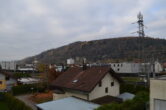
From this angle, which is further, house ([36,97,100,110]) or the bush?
the bush

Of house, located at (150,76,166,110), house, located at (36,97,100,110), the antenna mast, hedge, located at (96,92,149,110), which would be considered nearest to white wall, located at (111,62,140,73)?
the antenna mast

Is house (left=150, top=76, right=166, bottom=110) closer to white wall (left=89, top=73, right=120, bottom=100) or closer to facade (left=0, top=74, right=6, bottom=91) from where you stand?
white wall (left=89, top=73, right=120, bottom=100)

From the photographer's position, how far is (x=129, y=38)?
164750 mm

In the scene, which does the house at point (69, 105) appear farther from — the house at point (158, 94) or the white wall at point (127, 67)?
the white wall at point (127, 67)

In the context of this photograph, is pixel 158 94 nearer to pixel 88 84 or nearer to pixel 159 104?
pixel 159 104

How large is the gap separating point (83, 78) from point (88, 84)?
2068 mm

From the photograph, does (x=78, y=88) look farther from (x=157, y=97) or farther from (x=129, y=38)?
(x=129, y=38)

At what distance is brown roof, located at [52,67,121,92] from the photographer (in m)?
21.9

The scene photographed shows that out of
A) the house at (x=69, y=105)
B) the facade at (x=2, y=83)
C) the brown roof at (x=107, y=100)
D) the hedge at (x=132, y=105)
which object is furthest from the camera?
the facade at (x=2, y=83)

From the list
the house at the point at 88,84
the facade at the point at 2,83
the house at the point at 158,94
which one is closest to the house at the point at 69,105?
the house at the point at 88,84

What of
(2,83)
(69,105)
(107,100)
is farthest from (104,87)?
(2,83)

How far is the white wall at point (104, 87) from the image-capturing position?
2184 cm

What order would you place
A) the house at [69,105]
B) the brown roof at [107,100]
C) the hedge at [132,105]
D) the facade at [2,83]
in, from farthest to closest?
the facade at [2,83], the brown roof at [107,100], the house at [69,105], the hedge at [132,105]

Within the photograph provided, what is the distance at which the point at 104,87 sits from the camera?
23.5 meters
